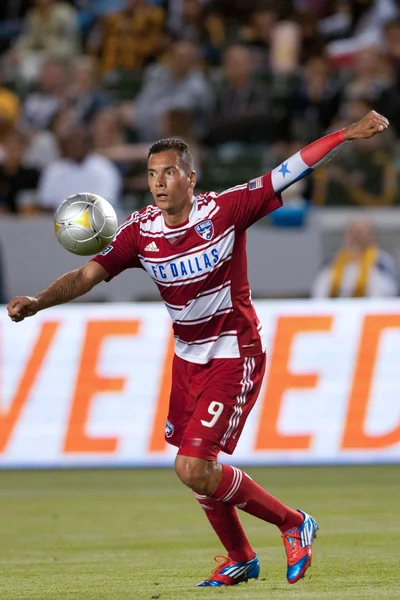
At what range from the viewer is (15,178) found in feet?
49.5

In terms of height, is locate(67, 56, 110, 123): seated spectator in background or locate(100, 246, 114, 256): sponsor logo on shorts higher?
locate(67, 56, 110, 123): seated spectator in background

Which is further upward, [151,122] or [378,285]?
[151,122]

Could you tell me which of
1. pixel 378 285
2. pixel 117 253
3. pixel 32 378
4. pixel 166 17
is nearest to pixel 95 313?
pixel 32 378

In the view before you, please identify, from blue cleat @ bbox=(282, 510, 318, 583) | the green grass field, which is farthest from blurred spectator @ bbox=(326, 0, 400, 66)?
blue cleat @ bbox=(282, 510, 318, 583)

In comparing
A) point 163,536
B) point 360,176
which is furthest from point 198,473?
point 360,176

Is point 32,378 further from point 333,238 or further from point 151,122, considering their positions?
point 151,122

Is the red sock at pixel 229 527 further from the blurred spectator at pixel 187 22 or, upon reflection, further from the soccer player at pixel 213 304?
the blurred spectator at pixel 187 22

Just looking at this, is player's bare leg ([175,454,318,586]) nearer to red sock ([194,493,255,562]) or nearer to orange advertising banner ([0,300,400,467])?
red sock ([194,493,255,562])

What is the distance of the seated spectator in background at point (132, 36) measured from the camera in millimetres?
18031

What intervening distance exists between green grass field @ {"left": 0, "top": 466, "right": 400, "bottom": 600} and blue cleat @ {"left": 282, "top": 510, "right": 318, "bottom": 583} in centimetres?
11

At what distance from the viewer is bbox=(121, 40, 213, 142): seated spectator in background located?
15984 mm

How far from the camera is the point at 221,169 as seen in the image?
1522cm

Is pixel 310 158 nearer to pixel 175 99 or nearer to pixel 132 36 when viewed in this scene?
pixel 175 99

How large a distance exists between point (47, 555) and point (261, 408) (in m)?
4.41
